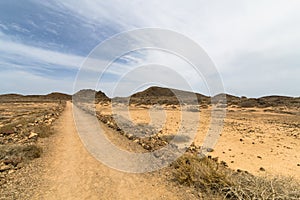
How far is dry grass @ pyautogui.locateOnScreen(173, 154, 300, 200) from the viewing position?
5074mm

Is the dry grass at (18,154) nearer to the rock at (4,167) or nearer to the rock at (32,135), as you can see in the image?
the rock at (4,167)

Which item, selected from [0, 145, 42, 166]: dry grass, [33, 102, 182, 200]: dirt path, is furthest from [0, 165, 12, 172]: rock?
[33, 102, 182, 200]: dirt path

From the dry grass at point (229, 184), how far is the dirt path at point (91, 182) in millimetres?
713

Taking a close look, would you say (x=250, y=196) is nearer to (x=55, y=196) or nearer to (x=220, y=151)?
(x=55, y=196)

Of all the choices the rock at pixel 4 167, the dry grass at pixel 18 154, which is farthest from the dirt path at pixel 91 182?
the rock at pixel 4 167

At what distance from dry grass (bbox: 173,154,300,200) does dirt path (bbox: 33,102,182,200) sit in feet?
2.34

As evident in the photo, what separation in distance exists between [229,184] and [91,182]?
11.8 ft

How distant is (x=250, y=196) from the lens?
5.20m

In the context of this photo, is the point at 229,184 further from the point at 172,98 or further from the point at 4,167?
the point at 172,98

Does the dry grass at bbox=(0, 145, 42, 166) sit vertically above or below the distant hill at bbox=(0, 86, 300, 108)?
below

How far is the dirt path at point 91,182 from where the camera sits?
18.6 feet

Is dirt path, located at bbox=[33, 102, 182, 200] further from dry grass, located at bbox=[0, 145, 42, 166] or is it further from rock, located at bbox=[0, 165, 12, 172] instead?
rock, located at bbox=[0, 165, 12, 172]

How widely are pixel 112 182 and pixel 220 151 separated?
22.2 feet

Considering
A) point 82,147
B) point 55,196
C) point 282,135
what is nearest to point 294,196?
point 55,196
